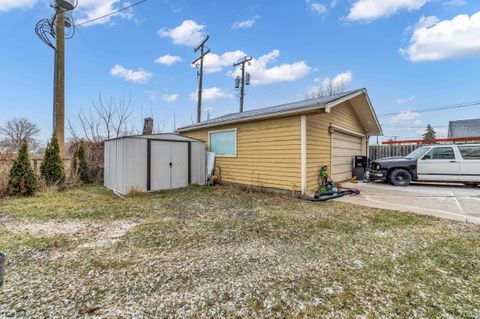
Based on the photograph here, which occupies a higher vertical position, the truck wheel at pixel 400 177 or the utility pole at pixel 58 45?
the utility pole at pixel 58 45

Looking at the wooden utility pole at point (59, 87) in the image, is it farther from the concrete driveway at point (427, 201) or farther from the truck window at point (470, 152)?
the truck window at point (470, 152)

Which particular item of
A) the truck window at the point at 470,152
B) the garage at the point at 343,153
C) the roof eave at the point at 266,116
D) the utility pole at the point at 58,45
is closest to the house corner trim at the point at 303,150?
the roof eave at the point at 266,116

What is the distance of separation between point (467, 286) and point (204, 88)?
15.2m

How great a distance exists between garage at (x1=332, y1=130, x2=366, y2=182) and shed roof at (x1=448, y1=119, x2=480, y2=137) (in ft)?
50.7

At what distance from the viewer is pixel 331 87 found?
20203 millimetres

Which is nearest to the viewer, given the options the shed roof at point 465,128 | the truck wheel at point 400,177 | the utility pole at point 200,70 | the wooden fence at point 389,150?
the truck wheel at point 400,177

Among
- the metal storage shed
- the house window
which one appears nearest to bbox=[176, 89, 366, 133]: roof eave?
the house window

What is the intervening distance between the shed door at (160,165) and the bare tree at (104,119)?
5360 mm

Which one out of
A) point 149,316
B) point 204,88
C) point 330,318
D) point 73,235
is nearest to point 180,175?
point 73,235

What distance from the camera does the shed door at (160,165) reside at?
7242 mm

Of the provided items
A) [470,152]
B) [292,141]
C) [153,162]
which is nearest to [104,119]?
[153,162]

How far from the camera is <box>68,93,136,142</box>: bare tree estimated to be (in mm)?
11080

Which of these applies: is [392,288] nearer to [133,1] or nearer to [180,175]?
[180,175]

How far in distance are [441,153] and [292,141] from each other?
220 inches
